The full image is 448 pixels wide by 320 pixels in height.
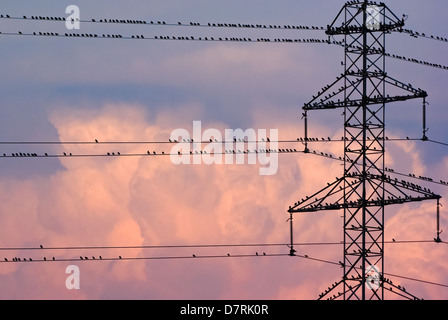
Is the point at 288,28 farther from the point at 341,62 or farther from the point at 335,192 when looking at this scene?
the point at 335,192

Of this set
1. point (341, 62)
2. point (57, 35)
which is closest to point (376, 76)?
point (341, 62)

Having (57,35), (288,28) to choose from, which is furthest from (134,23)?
(288,28)

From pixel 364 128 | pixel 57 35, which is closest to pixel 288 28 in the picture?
pixel 364 128

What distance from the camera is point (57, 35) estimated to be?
7438 cm

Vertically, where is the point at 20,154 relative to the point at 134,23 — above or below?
below

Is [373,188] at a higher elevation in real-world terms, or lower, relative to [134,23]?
lower

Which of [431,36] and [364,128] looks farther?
[431,36]

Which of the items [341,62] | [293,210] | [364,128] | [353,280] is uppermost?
[341,62]

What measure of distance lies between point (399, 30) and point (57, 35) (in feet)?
78.7

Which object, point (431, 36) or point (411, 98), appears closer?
point (411, 98)

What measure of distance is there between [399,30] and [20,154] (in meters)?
28.3

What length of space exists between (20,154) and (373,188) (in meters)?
25.0

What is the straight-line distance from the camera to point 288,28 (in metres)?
78.9

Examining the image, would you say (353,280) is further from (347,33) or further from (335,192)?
(347,33)
